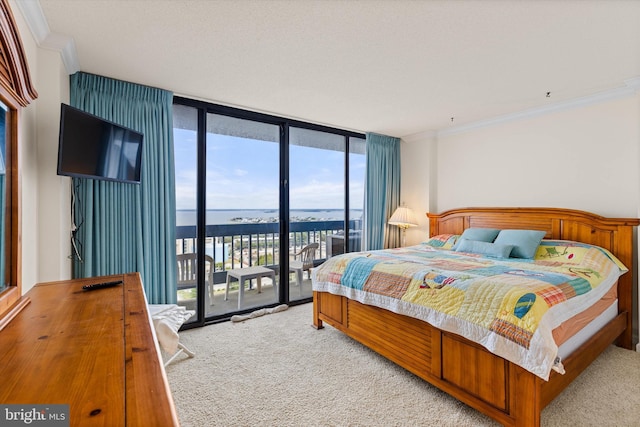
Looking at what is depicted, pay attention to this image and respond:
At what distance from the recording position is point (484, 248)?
10.6 ft

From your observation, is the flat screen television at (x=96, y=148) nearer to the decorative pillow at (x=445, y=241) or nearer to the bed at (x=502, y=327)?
the bed at (x=502, y=327)

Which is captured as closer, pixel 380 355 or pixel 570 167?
pixel 380 355

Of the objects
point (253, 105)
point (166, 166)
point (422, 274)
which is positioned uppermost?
point (253, 105)

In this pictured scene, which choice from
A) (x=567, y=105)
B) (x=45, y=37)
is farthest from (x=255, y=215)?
(x=567, y=105)

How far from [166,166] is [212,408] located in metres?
2.14

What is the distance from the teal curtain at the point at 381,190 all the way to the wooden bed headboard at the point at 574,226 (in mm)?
877

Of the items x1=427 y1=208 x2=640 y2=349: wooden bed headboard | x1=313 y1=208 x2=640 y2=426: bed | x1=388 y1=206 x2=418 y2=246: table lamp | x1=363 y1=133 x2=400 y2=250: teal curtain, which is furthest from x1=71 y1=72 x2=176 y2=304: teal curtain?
x1=427 y1=208 x2=640 y2=349: wooden bed headboard

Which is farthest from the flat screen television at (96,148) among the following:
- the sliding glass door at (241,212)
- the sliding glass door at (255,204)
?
the sliding glass door at (241,212)

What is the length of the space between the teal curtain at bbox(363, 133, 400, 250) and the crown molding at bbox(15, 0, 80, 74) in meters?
3.44

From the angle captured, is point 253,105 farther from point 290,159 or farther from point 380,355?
point 380,355

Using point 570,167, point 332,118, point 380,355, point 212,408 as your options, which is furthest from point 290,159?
point 570,167

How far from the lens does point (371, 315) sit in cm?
257

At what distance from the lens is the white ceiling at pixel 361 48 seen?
1.78m

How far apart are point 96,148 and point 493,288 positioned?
2.87 metres
